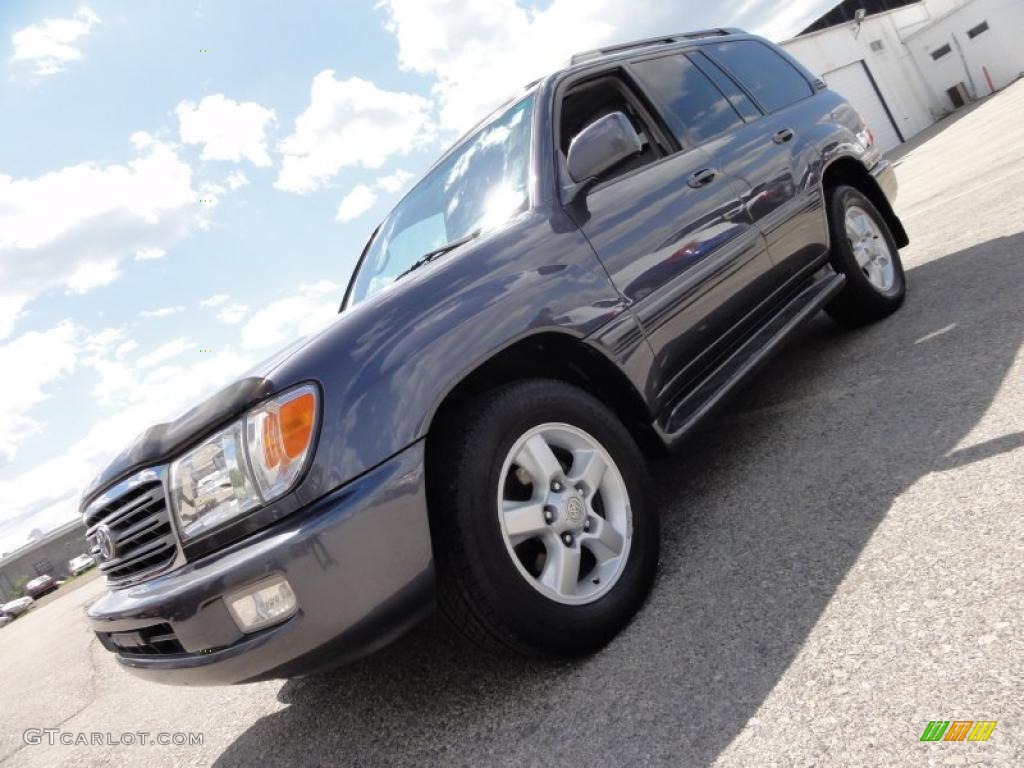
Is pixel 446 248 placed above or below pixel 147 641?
above

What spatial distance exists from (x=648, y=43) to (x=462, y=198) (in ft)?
4.79

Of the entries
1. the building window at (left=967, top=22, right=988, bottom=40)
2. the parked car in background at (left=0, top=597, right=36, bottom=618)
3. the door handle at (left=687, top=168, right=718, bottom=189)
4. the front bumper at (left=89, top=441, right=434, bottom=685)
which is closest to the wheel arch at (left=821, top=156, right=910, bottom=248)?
the door handle at (left=687, top=168, right=718, bottom=189)

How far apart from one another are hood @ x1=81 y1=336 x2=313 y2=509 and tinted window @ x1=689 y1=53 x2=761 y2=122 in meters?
2.63

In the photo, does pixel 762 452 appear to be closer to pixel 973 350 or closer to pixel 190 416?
pixel 973 350

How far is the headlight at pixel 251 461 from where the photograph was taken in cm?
180

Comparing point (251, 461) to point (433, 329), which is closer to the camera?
point (251, 461)

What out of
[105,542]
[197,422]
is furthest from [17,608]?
[197,422]

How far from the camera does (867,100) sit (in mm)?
29125

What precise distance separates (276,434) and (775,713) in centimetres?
133

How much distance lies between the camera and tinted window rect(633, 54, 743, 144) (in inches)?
131

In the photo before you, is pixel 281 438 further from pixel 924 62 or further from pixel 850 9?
pixel 850 9

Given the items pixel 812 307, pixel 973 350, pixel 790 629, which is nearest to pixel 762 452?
pixel 812 307

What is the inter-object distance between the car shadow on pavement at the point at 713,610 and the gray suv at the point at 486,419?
0.66 feet

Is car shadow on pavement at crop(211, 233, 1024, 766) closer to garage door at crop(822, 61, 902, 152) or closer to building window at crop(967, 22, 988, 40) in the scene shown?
garage door at crop(822, 61, 902, 152)
